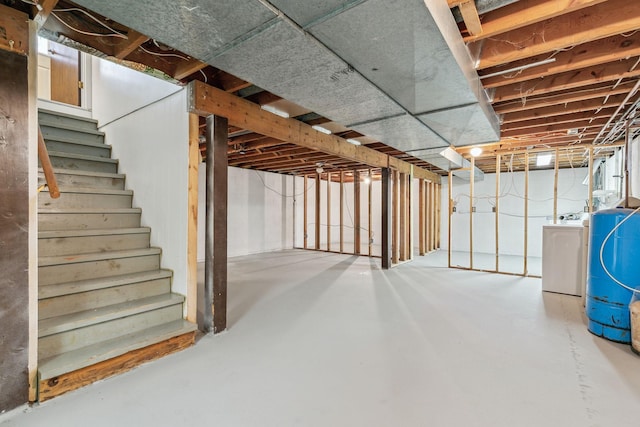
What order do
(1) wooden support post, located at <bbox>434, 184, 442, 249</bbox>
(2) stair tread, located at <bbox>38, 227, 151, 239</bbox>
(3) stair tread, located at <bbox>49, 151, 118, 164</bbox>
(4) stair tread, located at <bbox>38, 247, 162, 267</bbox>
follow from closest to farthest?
(4) stair tread, located at <bbox>38, 247, 162, 267</bbox> → (2) stair tread, located at <bbox>38, 227, 151, 239</bbox> → (3) stair tread, located at <bbox>49, 151, 118, 164</bbox> → (1) wooden support post, located at <bbox>434, 184, 442, 249</bbox>

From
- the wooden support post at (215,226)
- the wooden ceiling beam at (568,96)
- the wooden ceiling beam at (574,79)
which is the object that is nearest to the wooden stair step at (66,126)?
the wooden support post at (215,226)

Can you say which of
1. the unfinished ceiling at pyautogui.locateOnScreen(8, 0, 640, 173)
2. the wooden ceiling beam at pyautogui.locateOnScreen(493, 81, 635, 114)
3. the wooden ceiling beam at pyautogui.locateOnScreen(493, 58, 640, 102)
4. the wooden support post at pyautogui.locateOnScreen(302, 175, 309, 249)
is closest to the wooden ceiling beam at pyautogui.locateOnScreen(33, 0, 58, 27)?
the unfinished ceiling at pyautogui.locateOnScreen(8, 0, 640, 173)

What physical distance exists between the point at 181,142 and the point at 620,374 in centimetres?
375

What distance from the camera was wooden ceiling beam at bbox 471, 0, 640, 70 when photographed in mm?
1760

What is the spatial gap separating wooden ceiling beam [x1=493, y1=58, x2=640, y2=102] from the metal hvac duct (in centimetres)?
52

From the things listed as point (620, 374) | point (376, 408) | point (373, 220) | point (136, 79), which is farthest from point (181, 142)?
point (373, 220)

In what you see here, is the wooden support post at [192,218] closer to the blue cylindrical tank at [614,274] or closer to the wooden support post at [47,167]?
the wooden support post at [47,167]

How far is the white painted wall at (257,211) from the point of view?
685 centimetres

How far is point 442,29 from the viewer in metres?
1.51

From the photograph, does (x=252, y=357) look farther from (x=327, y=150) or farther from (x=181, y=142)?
(x=327, y=150)

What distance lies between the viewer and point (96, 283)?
7.20 ft

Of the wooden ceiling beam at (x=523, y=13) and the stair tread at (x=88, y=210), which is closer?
the wooden ceiling beam at (x=523, y=13)

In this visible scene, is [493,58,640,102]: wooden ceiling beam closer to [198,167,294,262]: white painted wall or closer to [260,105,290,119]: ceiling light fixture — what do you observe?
[260,105,290,119]: ceiling light fixture

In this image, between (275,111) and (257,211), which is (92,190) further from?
(257,211)
